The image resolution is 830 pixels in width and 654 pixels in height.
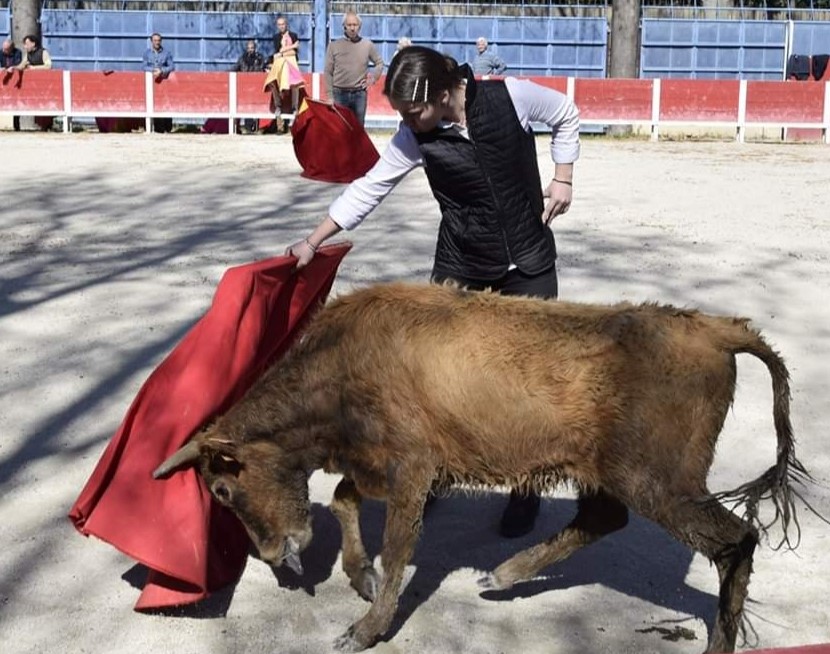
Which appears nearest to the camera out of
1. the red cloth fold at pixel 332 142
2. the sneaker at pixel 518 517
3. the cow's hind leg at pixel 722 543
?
the cow's hind leg at pixel 722 543

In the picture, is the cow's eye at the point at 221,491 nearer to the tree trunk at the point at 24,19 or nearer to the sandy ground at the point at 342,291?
the sandy ground at the point at 342,291

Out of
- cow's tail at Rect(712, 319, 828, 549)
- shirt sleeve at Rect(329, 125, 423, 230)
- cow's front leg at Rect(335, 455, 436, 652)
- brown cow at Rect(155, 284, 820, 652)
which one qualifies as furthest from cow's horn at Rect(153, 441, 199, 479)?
cow's tail at Rect(712, 319, 828, 549)

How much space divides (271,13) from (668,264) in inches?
721

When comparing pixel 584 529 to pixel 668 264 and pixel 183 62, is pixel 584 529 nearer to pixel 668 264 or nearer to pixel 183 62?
pixel 668 264

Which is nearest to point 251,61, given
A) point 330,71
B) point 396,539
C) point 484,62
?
point 484,62

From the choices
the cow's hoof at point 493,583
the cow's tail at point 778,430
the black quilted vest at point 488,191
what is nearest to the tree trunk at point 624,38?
the black quilted vest at point 488,191

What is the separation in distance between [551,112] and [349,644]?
6.32 ft

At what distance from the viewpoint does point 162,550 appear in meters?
4.45

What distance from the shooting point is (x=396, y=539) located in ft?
14.1

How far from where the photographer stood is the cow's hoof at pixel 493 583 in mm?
4598

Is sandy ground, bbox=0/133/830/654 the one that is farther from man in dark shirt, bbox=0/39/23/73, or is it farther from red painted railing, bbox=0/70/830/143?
man in dark shirt, bbox=0/39/23/73

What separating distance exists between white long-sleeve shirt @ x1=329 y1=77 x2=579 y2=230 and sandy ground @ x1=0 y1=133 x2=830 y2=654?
1258 millimetres

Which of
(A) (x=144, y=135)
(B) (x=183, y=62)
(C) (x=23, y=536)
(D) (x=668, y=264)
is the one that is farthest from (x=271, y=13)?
(C) (x=23, y=536)

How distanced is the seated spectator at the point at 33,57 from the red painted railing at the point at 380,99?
1.09ft
